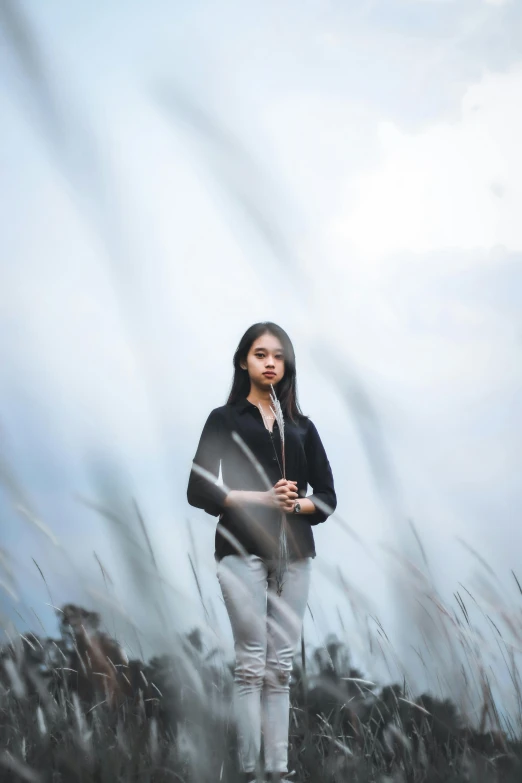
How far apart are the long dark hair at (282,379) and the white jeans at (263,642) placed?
46 centimetres

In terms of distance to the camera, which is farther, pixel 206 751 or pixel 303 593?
pixel 303 593

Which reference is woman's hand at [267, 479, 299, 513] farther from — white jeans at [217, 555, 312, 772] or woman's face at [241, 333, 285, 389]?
woman's face at [241, 333, 285, 389]

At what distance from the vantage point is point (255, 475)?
6.90 ft

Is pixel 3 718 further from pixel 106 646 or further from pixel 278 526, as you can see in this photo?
pixel 278 526

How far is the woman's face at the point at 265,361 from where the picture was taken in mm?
2238

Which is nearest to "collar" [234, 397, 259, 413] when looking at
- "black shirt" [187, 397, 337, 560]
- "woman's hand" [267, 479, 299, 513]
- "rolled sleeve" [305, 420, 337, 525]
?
"black shirt" [187, 397, 337, 560]

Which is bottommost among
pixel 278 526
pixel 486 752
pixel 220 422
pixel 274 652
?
pixel 486 752

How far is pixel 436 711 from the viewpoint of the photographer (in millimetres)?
2002

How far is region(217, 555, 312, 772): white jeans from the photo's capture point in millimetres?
1987

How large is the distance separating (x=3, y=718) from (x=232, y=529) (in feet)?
2.69

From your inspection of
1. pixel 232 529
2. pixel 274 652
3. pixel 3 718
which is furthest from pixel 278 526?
pixel 3 718

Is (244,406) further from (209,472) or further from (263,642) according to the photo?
(263,642)

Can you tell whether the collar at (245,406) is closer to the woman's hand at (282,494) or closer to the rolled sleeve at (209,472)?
the rolled sleeve at (209,472)

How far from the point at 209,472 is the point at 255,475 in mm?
122
